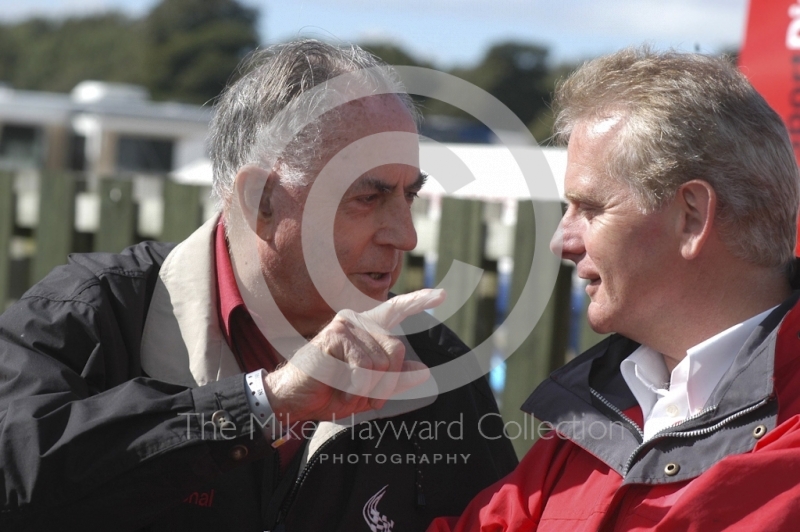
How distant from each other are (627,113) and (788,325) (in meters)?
0.61

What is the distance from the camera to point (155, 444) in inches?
72.8

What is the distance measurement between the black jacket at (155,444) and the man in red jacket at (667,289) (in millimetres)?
237

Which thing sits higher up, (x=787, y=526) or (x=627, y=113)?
(x=627, y=113)

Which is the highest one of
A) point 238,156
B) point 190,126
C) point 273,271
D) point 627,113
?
point 627,113

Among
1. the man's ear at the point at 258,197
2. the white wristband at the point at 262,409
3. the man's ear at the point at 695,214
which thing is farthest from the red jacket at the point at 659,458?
the man's ear at the point at 258,197

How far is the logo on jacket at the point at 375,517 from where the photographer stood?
2260 mm

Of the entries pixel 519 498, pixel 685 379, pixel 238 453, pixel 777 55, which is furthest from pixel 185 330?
pixel 777 55

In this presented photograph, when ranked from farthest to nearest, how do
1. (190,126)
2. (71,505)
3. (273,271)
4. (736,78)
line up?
(190,126) < (273,271) < (736,78) < (71,505)

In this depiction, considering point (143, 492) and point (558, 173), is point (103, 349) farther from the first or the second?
point (558, 173)

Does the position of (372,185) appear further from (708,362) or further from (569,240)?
(708,362)

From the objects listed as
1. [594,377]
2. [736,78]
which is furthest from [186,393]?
[736,78]

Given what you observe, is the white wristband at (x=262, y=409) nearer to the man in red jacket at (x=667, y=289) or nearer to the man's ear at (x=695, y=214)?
the man in red jacket at (x=667, y=289)

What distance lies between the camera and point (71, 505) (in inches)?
73.4

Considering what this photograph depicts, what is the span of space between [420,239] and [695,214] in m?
2.31
